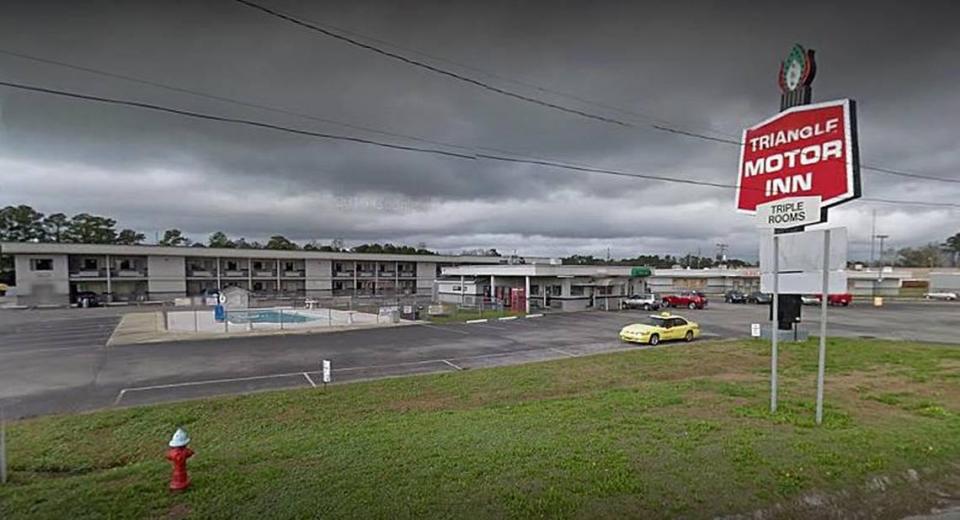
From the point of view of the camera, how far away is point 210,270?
56.6 meters

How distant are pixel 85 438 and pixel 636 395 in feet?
31.7

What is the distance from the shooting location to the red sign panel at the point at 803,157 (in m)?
13.7

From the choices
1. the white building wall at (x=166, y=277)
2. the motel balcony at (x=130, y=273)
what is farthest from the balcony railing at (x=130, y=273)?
the white building wall at (x=166, y=277)

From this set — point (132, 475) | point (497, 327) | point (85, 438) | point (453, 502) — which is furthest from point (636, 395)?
point (497, 327)

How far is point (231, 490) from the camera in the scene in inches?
169

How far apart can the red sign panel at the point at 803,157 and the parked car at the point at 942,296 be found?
66.0 m

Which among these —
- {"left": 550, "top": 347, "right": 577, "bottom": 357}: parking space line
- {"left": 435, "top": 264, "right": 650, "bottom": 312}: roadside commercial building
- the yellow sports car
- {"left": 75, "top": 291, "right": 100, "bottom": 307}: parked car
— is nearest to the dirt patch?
{"left": 550, "top": 347, "right": 577, "bottom": 357}: parking space line

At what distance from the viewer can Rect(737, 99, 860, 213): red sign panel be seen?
13.7 meters

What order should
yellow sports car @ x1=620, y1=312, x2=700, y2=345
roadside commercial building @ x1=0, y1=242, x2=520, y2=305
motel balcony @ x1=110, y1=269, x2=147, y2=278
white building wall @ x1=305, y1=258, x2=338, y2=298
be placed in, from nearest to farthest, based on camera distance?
yellow sports car @ x1=620, y1=312, x2=700, y2=345 < roadside commercial building @ x1=0, y1=242, x2=520, y2=305 < motel balcony @ x1=110, y1=269, x2=147, y2=278 < white building wall @ x1=305, y1=258, x2=338, y2=298

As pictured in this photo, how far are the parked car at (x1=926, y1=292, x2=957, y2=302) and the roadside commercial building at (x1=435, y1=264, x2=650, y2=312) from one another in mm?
47635

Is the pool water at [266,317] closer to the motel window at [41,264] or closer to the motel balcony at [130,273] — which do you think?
the motel balcony at [130,273]

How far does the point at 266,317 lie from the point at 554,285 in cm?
2408

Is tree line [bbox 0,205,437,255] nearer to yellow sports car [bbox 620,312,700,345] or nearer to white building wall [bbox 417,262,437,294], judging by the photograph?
white building wall [bbox 417,262,437,294]

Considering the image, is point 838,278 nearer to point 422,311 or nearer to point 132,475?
point 132,475
